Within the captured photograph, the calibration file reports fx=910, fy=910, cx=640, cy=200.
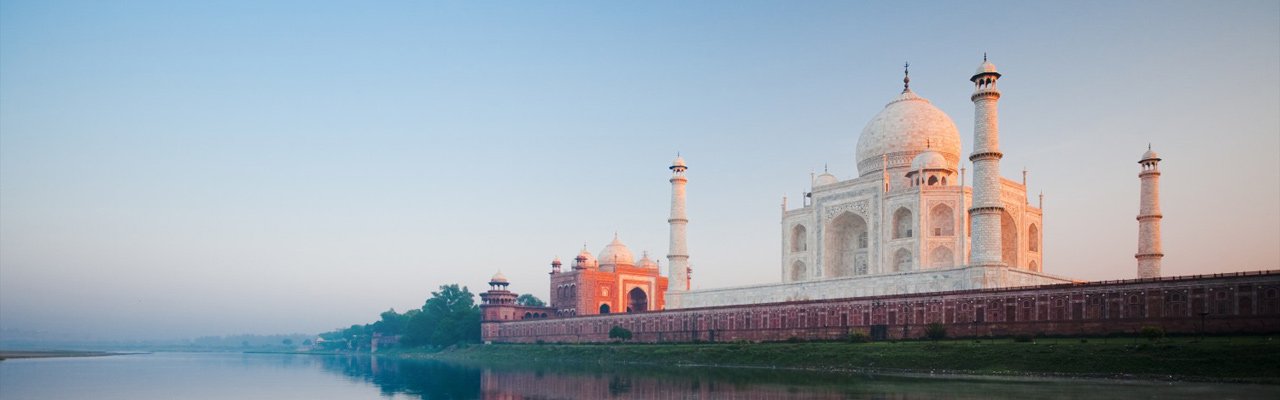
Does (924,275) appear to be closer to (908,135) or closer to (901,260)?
(901,260)

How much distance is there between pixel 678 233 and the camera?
51.4 metres

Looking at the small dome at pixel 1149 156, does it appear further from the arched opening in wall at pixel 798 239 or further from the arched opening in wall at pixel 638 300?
the arched opening in wall at pixel 638 300

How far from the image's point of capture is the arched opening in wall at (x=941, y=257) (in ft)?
139

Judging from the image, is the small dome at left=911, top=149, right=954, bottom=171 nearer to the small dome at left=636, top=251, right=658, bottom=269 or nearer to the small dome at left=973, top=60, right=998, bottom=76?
the small dome at left=973, top=60, right=998, bottom=76

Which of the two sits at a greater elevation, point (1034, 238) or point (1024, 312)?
point (1034, 238)

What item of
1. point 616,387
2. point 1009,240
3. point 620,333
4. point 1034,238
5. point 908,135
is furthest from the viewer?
point 620,333

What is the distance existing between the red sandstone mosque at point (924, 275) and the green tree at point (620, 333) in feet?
1.88

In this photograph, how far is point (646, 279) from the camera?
67500mm

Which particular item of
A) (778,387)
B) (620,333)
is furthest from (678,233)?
(778,387)

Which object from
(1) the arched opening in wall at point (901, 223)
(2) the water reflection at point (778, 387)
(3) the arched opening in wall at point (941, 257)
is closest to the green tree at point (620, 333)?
(1) the arched opening in wall at point (901, 223)

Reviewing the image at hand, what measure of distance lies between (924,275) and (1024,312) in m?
6.02

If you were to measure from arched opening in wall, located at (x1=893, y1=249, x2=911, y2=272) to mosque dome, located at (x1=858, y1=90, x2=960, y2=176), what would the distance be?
18.7 feet

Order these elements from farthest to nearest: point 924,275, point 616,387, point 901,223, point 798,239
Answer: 1. point 798,239
2. point 901,223
3. point 924,275
4. point 616,387

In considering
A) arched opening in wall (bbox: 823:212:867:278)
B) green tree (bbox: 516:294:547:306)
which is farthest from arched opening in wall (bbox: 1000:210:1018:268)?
green tree (bbox: 516:294:547:306)
